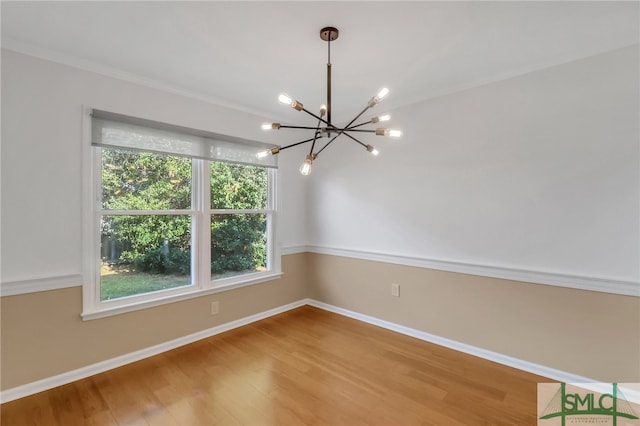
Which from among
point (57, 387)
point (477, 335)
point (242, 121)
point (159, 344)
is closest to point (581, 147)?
point (477, 335)

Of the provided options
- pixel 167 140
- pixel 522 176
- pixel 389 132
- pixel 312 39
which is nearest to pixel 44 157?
pixel 167 140

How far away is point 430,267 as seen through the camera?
120 inches

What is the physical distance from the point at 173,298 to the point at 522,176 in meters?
3.38

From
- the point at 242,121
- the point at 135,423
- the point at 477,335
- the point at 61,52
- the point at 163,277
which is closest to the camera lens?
the point at 135,423

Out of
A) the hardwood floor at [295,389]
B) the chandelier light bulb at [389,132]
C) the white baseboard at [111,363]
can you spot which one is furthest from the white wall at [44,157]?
the chandelier light bulb at [389,132]

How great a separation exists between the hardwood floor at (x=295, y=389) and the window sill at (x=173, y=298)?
473mm

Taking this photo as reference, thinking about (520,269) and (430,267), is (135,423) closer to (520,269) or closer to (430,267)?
(430,267)

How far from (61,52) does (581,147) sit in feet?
13.2

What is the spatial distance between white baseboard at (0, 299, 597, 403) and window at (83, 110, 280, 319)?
1.38ft

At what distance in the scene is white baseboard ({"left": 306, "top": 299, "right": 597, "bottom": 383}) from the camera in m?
2.35

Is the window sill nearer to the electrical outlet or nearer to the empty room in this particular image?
the empty room

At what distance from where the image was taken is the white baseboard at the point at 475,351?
2.35m

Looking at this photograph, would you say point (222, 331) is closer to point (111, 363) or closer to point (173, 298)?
point (173, 298)

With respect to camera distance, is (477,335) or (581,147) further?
(477,335)
